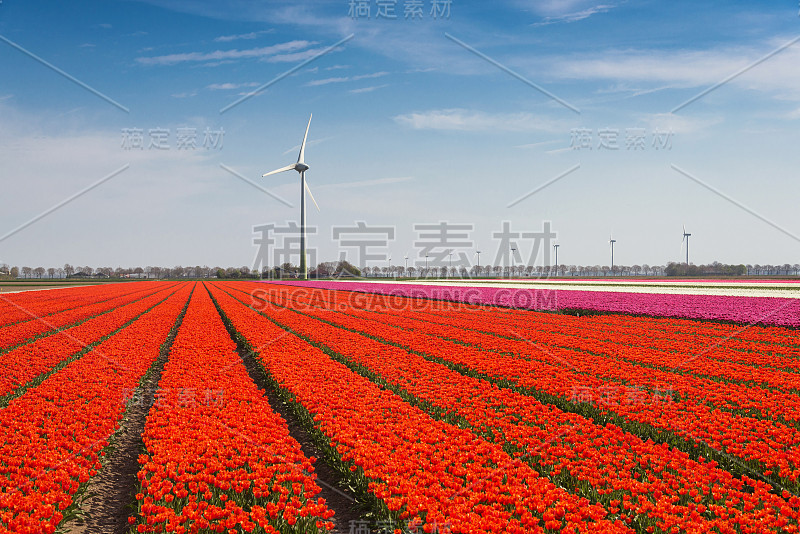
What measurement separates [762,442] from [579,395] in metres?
3.50

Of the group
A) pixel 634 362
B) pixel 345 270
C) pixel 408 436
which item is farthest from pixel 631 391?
pixel 345 270

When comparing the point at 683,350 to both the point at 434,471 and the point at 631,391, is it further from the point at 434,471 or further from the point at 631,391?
the point at 434,471

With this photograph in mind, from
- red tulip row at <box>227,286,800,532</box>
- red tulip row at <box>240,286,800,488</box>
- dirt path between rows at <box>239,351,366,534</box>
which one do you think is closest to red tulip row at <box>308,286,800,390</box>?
red tulip row at <box>240,286,800,488</box>

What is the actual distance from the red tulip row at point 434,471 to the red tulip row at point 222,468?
86 centimetres

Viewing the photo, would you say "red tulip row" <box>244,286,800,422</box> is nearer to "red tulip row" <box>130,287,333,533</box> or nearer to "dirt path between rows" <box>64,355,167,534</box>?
"red tulip row" <box>130,287,333,533</box>

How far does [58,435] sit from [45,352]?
9550mm

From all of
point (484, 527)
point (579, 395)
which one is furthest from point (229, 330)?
point (484, 527)

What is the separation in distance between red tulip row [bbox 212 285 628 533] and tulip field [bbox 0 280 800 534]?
3 cm

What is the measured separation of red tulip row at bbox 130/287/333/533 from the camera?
5.75 metres

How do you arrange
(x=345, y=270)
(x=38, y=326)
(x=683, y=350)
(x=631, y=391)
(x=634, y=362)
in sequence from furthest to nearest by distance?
(x=345, y=270), (x=38, y=326), (x=683, y=350), (x=634, y=362), (x=631, y=391)

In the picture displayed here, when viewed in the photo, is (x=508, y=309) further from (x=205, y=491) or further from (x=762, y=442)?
(x=205, y=491)

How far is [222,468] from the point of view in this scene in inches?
279

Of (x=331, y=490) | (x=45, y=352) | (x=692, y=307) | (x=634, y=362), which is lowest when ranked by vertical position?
(x=331, y=490)

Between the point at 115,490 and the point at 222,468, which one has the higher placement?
the point at 222,468
